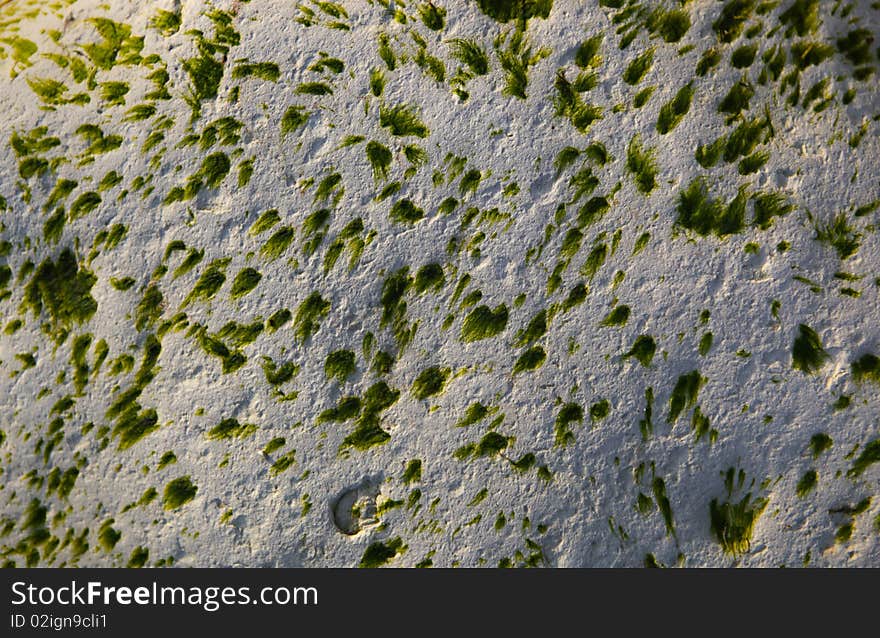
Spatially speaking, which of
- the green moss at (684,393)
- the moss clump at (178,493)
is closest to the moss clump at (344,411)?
the moss clump at (178,493)

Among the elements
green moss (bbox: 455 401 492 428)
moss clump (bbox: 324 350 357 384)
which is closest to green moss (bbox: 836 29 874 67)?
green moss (bbox: 455 401 492 428)

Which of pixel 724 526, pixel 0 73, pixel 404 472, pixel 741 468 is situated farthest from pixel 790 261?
pixel 0 73

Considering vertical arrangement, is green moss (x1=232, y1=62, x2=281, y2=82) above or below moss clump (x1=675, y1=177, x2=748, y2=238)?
above

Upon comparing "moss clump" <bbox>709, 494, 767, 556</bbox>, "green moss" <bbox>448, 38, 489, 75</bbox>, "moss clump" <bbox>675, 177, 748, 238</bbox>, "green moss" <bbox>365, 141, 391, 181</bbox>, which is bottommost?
"moss clump" <bbox>709, 494, 767, 556</bbox>

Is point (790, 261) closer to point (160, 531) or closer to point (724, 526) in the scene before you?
point (724, 526)

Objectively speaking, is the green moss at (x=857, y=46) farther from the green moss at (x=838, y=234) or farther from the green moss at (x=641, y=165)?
the green moss at (x=641, y=165)

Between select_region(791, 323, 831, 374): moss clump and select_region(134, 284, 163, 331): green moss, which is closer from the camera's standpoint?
select_region(791, 323, 831, 374): moss clump

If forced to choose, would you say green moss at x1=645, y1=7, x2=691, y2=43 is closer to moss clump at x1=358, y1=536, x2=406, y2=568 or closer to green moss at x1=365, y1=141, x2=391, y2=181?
green moss at x1=365, y1=141, x2=391, y2=181

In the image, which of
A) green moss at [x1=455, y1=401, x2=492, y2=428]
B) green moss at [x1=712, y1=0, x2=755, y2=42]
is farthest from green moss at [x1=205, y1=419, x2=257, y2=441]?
green moss at [x1=712, y1=0, x2=755, y2=42]
